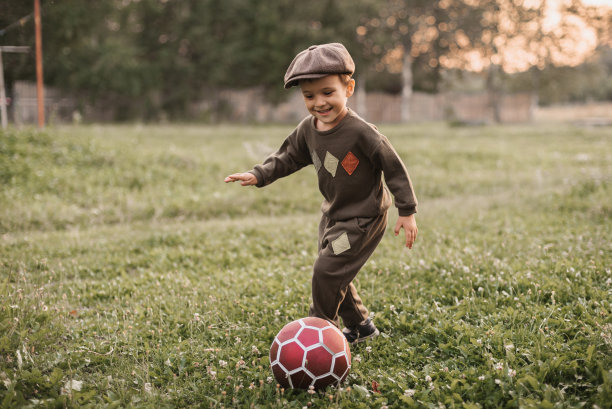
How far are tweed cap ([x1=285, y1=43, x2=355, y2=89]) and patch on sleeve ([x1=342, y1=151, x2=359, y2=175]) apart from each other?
675mm

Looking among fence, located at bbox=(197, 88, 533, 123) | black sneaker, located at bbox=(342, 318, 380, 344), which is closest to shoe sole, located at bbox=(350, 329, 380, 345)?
black sneaker, located at bbox=(342, 318, 380, 344)

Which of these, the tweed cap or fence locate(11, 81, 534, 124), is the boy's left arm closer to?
the tweed cap

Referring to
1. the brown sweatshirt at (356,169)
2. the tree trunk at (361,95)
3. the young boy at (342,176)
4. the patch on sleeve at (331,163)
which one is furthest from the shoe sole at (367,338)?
the tree trunk at (361,95)

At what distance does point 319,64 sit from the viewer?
365 cm

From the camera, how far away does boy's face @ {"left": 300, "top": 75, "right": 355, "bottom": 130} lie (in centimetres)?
377

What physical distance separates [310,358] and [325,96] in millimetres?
2034

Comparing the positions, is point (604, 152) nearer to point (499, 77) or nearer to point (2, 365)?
point (2, 365)

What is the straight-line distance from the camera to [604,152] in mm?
17344

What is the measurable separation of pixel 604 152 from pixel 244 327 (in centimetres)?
1724

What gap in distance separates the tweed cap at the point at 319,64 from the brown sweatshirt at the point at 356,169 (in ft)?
1.49

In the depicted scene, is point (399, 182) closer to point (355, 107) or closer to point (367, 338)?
point (367, 338)

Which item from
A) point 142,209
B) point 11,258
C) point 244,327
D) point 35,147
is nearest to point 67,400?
point 244,327

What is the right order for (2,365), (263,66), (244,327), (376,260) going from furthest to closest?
(263,66), (376,260), (244,327), (2,365)

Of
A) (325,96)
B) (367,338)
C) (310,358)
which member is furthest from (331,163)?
(367,338)
